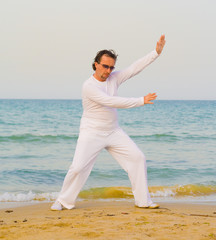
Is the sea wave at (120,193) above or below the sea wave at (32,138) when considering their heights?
above

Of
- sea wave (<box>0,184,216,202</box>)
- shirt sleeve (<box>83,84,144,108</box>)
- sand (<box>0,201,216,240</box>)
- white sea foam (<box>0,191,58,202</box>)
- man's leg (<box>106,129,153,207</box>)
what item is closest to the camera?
sand (<box>0,201,216,240</box>)

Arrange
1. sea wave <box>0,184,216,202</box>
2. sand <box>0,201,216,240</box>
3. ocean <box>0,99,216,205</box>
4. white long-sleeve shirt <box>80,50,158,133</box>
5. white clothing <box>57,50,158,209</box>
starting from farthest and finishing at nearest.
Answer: ocean <box>0,99,216,205</box>
sea wave <box>0,184,216,202</box>
white clothing <box>57,50,158,209</box>
white long-sleeve shirt <box>80,50,158,133</box>
sand <box>0,201,216,240</box>

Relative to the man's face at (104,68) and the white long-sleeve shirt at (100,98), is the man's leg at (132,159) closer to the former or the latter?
the white long-sleeve shirt at (100,98)

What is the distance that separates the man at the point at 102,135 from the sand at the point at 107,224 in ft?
1.16

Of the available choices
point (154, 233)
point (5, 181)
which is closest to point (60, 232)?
point (154, 233)

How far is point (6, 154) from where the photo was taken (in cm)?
1362

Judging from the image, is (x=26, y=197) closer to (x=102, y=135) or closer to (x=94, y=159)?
(x=94, y=159)

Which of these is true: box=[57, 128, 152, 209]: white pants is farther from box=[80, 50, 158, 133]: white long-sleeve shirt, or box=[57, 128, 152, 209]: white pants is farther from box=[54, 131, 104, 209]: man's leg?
box=[80, 50, 158, 133]: white long-sleeve shirt

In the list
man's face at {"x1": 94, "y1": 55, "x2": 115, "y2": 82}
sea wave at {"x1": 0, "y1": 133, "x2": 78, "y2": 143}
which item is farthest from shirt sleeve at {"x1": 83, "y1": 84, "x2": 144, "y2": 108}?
sea wave at {"x1": 0, "y1": 133, "x2": 78, "y2": 143}

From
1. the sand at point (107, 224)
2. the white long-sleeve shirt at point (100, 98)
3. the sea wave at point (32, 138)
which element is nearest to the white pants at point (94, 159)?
the white long-sleeve shirt at point (100, 98)

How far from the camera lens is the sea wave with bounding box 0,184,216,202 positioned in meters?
7.63

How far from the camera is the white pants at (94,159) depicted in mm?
5660

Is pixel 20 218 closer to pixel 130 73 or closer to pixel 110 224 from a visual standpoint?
pixel 110 224

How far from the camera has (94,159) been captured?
19.0 feet
